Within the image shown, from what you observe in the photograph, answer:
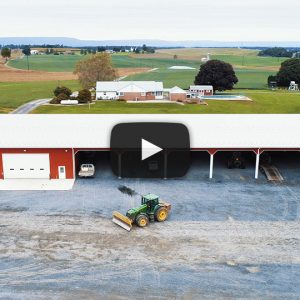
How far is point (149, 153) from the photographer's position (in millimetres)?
34094

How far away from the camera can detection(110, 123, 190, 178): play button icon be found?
110 feet

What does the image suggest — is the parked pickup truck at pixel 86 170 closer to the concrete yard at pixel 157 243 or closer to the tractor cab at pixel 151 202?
the concrete yard at pixel 157 243

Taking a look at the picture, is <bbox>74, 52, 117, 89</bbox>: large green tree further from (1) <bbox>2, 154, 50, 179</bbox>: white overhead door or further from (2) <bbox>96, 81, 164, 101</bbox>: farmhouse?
(1) <bbox>2, 154, 50, 179</bbox>: white overhead door

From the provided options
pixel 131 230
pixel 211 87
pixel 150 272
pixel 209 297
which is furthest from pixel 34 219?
pixel 211 87

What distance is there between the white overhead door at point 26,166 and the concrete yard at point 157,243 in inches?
117

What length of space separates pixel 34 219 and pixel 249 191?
15.4 metres

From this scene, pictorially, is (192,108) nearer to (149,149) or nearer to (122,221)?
(149,149)

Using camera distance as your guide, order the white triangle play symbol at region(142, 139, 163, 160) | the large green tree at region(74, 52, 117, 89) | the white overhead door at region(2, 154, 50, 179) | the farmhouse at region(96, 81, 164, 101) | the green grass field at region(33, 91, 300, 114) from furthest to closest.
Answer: the large green tree at region(74, 52, 117, 89) < the farmhouse at region(96, 81, 164, 101) < the green grass field at region(33, 91, 300, 114) < the white triangle play symbol at region(142, 139, 163, 160) < the white overhead door at region(2, 154, 50, 179)

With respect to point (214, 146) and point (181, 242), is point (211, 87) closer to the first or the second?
point (214, 146)

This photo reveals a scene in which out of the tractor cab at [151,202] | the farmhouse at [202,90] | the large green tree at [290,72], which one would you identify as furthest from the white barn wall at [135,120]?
the large green tree at [290,72]

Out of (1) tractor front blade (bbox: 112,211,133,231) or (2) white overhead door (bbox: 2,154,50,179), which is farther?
(2) white overhead door (bbox: 2,154,50,179)

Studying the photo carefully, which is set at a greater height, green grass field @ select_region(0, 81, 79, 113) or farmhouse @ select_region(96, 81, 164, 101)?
farmhouse @ select_region(96, 81, 164, 101)

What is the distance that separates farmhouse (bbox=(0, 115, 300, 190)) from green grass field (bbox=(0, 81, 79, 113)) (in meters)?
44.3

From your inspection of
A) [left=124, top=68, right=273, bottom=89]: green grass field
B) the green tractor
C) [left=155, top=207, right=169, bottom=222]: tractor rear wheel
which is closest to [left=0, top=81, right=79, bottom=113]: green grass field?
[left=124, top=68, right=273, bottom=89]: green grass field
